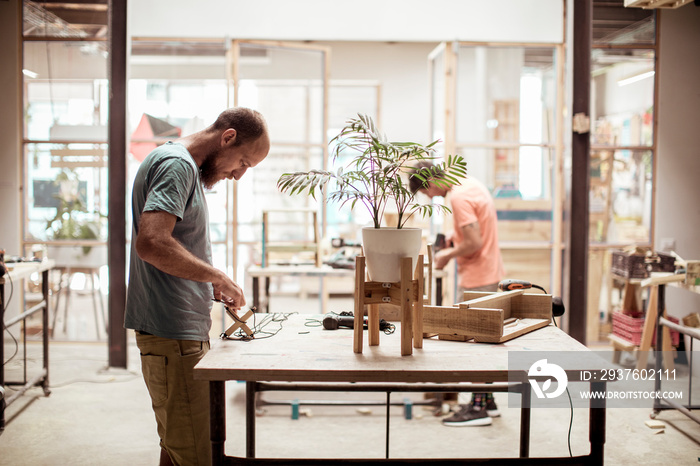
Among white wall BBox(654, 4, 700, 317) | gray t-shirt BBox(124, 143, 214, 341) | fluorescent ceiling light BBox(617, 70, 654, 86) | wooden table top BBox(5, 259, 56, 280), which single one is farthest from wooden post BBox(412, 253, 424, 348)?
fluorescent ceiling light BBox(617, 70, 654, 86)

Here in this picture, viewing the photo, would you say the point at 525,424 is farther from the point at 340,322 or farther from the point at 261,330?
the point at 261,330

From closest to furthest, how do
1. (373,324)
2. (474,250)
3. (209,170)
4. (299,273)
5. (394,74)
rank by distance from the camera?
(373,324)
(209,170)
(474,250)
(299,273)
(394,74)

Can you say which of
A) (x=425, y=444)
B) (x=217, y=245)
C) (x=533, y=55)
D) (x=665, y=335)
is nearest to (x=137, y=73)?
(x=217, y=245)

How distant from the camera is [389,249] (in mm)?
2023

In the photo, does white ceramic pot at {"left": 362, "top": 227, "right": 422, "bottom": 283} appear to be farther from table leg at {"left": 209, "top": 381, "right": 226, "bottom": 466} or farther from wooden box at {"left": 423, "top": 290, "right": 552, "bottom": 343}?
table leg at {"left": 209, "top": 381, "right": 226, "bottom": 466}

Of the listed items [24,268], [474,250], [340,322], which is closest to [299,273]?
[474,250]

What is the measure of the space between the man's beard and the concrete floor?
5.49 ft

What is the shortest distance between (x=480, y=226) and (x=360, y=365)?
7.36ft

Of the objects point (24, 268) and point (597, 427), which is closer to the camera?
point (597, 427)

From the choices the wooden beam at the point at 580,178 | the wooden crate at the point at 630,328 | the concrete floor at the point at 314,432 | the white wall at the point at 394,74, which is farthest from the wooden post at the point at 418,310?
the white wall at the point at 394,74

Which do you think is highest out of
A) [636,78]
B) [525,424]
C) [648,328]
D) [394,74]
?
[394,74]

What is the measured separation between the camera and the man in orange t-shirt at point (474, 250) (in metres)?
3.86

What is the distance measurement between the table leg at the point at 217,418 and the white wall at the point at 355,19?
4168mm

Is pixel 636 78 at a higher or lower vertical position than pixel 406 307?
higher
